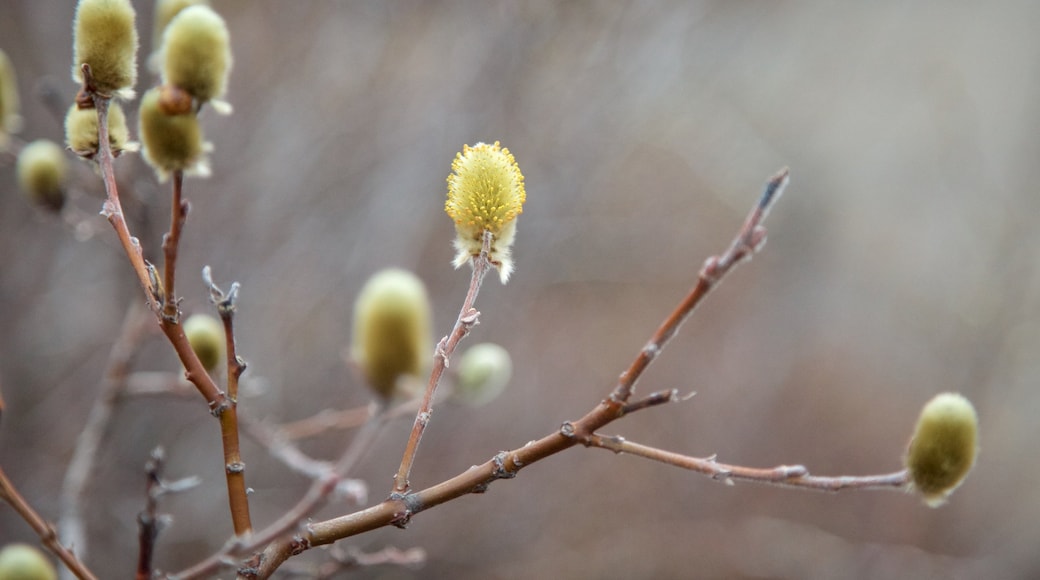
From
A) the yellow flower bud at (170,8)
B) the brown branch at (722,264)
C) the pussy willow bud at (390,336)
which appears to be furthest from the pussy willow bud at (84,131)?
the brown branch at (722,264)

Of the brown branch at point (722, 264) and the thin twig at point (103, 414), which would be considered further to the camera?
the thin twig at point (103, 414)

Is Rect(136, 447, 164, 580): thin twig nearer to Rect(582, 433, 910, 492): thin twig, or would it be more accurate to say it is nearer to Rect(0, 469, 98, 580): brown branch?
Rect(0, 469, 98, 580): brown branch

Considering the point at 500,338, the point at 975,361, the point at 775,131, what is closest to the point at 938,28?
the point at 775,131

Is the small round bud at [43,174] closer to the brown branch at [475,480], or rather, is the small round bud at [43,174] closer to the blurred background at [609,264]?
the blurred background at [609,264]

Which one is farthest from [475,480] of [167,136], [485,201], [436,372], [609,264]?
[609,264]

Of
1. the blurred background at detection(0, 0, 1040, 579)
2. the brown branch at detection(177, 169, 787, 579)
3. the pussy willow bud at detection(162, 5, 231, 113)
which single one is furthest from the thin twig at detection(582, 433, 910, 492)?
the blurred background at detection(0, 0, 1040, 579)

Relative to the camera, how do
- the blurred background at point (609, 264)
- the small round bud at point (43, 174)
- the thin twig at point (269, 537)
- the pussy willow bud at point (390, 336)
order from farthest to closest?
the blurred background at point (609, 264) → the small round bud at point (43, 174) → the pussy willow bud at point (390, 336) → the thin twig at point (269, 537)

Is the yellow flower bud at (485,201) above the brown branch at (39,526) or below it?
above
